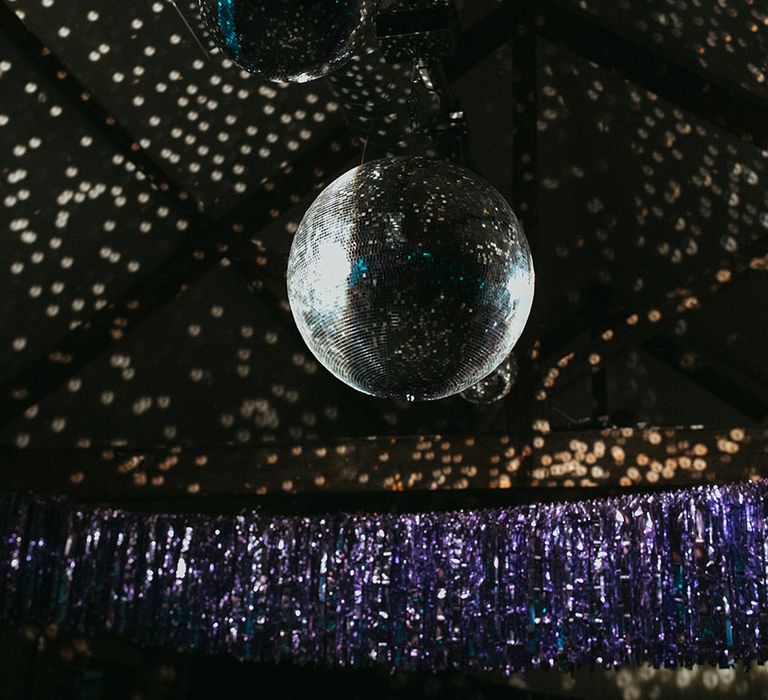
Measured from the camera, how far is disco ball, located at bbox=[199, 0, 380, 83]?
109 centimetres

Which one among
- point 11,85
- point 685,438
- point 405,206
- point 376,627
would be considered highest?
point 405,206

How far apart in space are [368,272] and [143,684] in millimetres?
6212

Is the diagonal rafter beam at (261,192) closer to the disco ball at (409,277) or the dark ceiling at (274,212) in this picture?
the dark ceiling at (274,212)

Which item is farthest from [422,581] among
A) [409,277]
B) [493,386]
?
[409,277]

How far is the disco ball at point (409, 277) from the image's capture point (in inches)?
55.1

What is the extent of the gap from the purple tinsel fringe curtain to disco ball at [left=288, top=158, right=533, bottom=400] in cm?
229

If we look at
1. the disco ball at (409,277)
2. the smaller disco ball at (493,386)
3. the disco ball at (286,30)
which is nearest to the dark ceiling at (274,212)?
the smaller disco ball at (493,386)

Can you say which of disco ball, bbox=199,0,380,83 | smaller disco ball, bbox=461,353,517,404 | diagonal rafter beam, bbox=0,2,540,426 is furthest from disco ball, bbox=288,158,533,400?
diagonal rafter beam, bbox=0,2,540,426

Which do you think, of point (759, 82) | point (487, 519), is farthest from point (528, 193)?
point (487, 519)

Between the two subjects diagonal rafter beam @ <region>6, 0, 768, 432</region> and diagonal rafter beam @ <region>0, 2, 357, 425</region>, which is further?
diagonal rafter beam @ <region>0, 2, 357, 425</region>

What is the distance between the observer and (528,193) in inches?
181

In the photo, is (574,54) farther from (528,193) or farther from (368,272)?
(368,272)

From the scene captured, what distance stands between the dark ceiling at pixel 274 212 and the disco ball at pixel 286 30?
288cm

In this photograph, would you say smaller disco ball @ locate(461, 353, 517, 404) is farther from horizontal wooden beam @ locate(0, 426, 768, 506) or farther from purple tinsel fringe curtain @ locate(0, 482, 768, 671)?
purple tinsel fringe curtain @ locate(0, 482, 768, 671)
